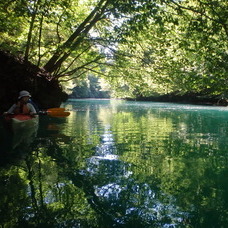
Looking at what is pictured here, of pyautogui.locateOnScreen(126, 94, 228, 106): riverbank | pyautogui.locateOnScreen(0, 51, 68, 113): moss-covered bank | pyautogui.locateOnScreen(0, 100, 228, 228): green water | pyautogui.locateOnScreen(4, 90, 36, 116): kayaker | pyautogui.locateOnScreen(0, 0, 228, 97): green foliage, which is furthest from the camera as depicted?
pyautogui.locateOnScreen(126, 94, 228, 106): riverbank

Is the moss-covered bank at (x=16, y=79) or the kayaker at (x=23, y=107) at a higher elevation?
the moss-covered bank at (x=16, y=79)

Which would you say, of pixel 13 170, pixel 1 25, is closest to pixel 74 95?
pixel 1 25

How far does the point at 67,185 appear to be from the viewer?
14.9ft

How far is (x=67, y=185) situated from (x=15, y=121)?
5386 millimetres

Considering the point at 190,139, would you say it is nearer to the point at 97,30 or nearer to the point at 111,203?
the point at 111,203

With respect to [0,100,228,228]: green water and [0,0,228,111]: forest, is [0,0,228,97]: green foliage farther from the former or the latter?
[0,100,228,228]: green water

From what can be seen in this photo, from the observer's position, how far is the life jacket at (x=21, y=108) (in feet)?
32.6

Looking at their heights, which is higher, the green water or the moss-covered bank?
the moss-covered bank

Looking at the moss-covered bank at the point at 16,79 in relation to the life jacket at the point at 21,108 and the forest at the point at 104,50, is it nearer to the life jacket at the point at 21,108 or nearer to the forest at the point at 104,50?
the forest at the point at 104,50

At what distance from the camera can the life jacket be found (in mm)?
9945

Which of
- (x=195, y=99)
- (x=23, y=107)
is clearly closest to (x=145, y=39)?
(x=23, y=107)

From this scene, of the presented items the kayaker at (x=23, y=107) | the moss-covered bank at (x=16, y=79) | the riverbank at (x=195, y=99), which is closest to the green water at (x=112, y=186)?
the kayaker at (x=23, y=107)

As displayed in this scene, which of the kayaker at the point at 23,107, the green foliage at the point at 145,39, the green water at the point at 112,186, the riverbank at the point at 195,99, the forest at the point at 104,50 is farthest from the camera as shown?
the riverbank at the point at 195,99

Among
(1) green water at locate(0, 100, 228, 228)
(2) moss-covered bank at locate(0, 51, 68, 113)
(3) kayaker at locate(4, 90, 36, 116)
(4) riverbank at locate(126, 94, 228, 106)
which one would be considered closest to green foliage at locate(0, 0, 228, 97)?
(2) moss-covered bank at locate(0, 51, 68, 113)
